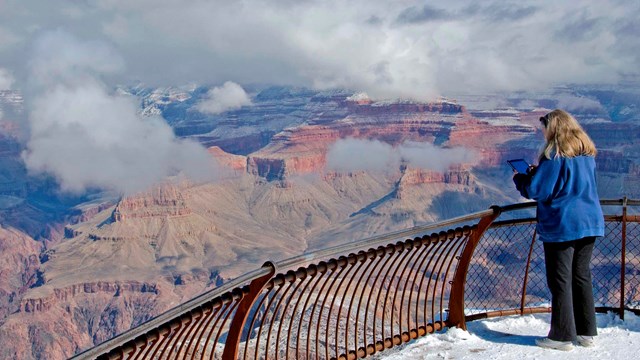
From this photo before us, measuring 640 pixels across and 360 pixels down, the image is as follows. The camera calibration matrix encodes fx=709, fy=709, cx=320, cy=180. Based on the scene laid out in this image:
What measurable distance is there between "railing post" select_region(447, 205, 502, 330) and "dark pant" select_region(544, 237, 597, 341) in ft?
2.76

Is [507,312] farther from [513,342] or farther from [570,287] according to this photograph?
→ [570,287]

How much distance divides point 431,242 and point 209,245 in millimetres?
169417

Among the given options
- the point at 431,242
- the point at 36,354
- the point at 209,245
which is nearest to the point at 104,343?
the point at 431,242

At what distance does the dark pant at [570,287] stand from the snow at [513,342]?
26 cm

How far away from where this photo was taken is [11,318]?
13375 centimetres

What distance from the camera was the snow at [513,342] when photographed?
8000 millimetres

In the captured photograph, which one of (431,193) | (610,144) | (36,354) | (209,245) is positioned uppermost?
(610,144)

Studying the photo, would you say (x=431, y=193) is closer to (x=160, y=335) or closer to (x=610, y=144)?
(x=610, y=144)

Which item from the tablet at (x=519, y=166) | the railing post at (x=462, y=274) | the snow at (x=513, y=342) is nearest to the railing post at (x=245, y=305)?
Answer: the snow at (x=513, y=342)

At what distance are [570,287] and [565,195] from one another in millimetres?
1106

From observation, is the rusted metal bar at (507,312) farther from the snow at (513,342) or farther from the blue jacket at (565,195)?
the blue jacket at (565,195)

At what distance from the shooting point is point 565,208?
7.37 meters

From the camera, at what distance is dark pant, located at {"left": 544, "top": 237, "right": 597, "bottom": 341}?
300 inches

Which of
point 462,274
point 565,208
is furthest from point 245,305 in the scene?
point 565,208
